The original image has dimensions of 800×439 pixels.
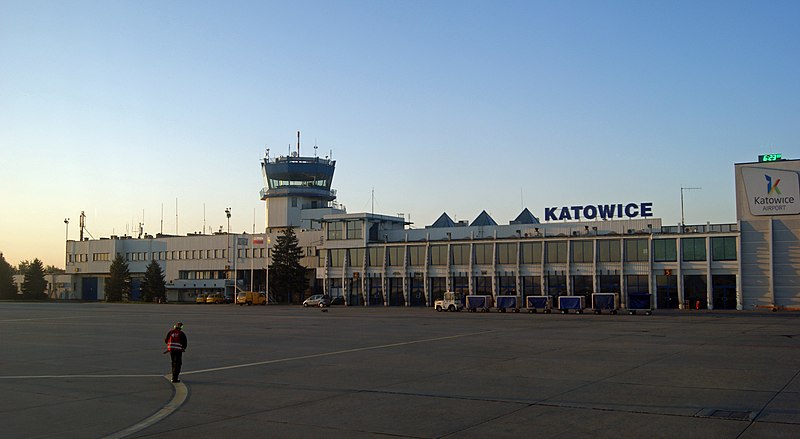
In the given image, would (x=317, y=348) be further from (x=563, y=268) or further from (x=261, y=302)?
(x=261, y=302)

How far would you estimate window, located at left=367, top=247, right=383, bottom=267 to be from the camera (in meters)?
109

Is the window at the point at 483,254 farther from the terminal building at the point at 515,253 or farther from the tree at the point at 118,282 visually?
the tree at the point at 118,282

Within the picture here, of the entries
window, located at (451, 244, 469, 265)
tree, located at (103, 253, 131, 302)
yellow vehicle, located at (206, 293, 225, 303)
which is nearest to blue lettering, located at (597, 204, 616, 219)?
window, located at (451, 244, 469, 265)

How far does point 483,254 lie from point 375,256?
18415 millimetres

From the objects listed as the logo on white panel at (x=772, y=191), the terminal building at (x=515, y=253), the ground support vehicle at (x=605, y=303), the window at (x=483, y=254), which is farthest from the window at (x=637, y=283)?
the window at (x=483, y=254)

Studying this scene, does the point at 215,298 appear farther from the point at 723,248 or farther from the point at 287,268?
the point at 723,248

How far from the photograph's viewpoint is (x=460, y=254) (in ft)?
335

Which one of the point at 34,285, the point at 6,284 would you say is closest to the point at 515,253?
the point at 34,285

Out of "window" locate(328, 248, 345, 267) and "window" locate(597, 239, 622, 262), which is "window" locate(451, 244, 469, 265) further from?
"window" locate(328, 248, 345, 267)

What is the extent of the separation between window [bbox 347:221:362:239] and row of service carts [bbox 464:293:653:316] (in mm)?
31283

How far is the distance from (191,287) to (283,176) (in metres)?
28.5

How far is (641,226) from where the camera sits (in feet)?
305

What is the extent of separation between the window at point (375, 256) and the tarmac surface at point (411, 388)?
69795mm

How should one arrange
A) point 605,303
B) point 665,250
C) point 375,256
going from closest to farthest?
point 605,303, point 665,250, point 375,256
